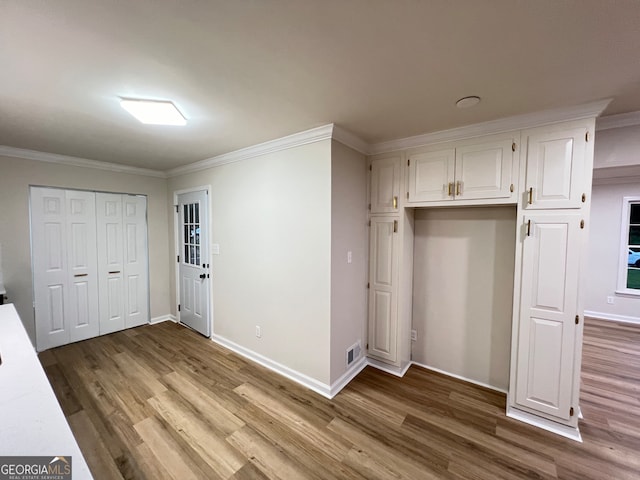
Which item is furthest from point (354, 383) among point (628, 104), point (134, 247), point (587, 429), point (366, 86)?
point (134, 247)

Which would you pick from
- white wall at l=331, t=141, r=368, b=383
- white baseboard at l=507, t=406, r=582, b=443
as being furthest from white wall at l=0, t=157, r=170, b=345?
white baseboard at l=507, t=406, r=582, b=443

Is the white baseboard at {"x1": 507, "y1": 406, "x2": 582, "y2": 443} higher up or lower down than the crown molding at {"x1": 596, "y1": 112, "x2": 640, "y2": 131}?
lower down

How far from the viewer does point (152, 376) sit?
108 inches

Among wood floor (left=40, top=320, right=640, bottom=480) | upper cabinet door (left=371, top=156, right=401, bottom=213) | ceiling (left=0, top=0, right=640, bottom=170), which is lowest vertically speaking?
wood floor (left=40, top=320, right=640, bottom=480)

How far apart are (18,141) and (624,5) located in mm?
4776

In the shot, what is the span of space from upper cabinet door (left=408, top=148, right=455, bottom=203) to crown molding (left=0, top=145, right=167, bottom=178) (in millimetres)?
3925

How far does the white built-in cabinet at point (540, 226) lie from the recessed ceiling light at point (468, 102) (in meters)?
0.52

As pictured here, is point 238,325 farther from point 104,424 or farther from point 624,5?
point 624,5

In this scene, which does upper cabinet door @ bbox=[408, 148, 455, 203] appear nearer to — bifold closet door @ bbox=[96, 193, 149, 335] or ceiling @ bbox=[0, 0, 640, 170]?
ceiling @ bbox=[0, 0, 640, 170]

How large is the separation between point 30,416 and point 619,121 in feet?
13.4

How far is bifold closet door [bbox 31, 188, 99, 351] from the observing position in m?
3.25

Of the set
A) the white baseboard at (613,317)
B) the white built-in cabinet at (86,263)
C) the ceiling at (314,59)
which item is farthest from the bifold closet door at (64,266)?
the white baseboard at (613,317)

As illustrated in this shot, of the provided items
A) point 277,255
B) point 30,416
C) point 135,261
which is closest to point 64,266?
point 135,261
